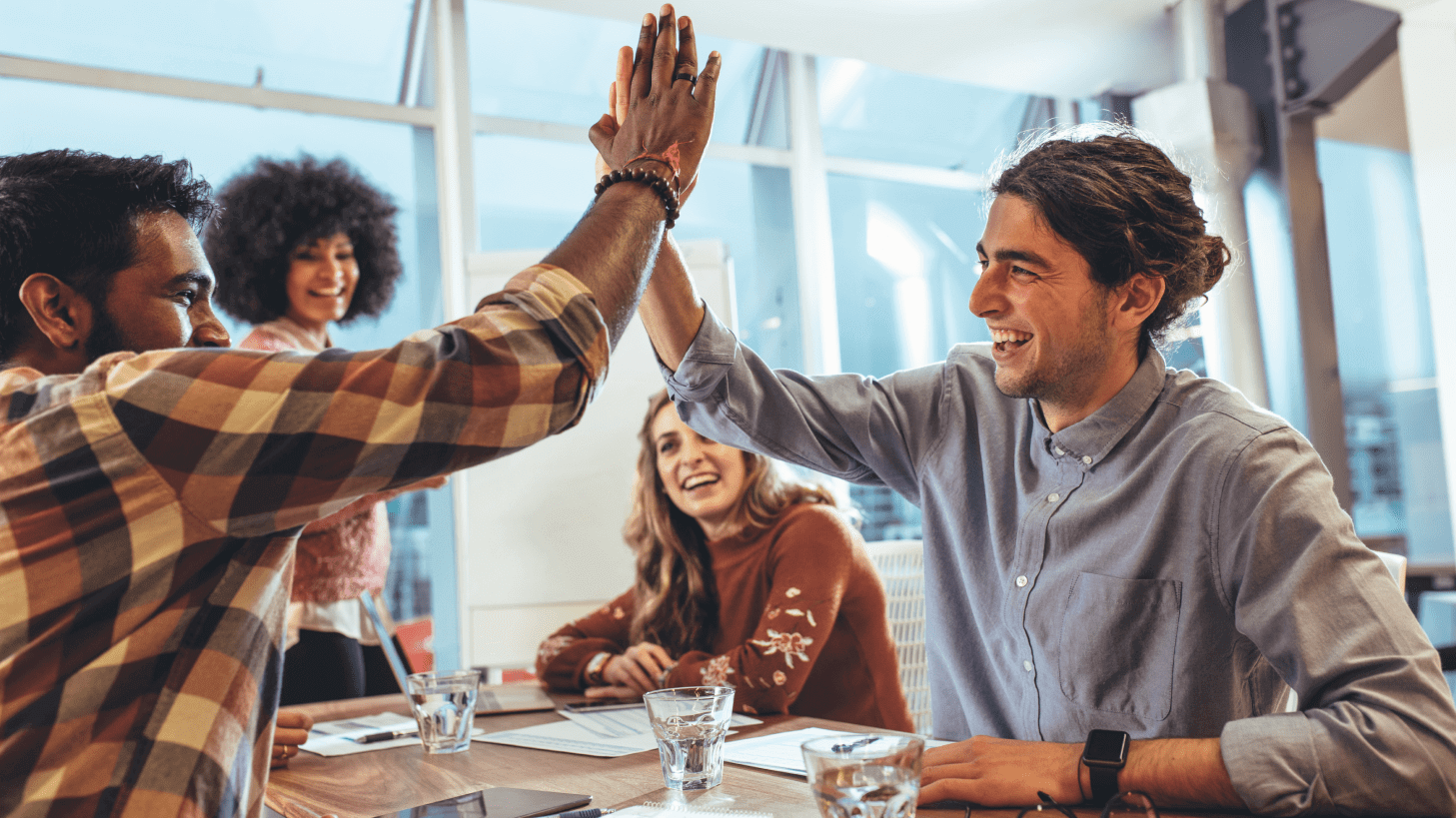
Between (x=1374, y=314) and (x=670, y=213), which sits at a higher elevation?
(x=1374, y=314)

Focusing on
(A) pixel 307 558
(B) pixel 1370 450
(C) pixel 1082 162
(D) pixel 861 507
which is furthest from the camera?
(D) pixel 861 507

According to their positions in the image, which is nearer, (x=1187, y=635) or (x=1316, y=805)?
(x=1316, y=805)

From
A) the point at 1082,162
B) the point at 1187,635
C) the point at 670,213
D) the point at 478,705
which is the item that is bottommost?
the point at 478,705

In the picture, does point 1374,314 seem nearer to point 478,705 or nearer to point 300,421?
point 478,705

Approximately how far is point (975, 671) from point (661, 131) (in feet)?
3.04

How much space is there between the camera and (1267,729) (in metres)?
0.96

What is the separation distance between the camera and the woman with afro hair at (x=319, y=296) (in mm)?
2359

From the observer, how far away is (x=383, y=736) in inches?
58.9

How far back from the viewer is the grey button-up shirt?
0.95 metres

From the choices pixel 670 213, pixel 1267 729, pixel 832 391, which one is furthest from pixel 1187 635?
pixel 670 213

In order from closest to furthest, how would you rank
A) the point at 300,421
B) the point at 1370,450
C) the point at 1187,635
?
the point at 300,421 → the point at 1187,635 → the point at 1370,450

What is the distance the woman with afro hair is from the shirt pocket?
108 cm

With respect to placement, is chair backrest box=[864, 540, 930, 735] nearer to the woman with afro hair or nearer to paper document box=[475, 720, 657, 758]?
paper document box=[475, 720, 657, 758]

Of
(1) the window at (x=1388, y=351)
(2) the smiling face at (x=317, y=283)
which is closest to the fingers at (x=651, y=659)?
(2) the smiling face at (x=317, y=283)
